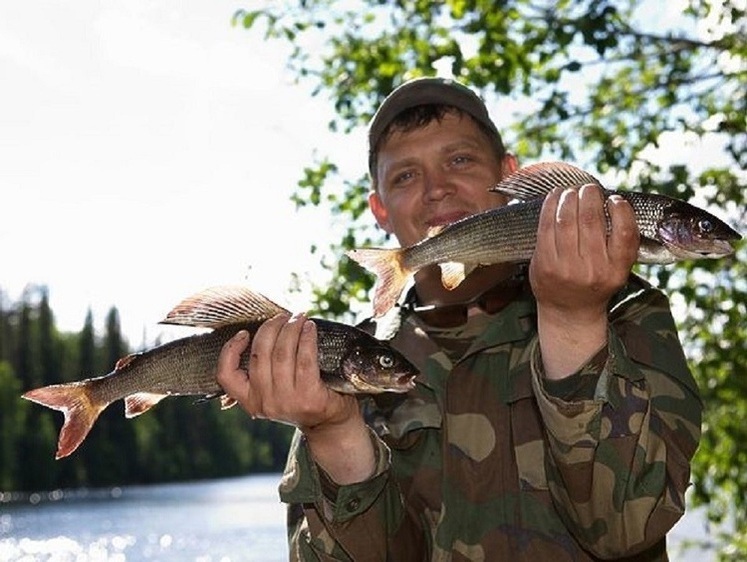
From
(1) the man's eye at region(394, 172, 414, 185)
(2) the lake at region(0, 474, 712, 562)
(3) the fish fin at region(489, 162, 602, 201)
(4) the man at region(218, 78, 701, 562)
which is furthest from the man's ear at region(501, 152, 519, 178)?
(2) the lake at region(0, 474, 712, 562)

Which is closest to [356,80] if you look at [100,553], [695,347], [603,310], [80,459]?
[695,347]

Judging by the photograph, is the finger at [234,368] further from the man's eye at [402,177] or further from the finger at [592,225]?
the finger at [592,225]

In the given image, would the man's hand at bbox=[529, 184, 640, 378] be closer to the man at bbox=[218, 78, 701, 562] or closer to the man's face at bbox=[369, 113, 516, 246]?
the man at bbox=[218, 78, 701, 562]

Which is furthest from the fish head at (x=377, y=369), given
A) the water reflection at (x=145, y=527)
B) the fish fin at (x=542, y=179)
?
the water reflection at (x=145, y=527)

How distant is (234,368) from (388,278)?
0.90 meters

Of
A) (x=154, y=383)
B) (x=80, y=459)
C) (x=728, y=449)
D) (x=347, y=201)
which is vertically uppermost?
(x=154, y=383)

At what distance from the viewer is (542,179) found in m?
4.13

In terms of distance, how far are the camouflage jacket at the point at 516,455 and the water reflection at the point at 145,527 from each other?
1672 inches

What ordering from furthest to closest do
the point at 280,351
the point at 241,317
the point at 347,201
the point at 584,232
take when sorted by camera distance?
the point at 347,201 → the point at 241,317 → the point at 280,351 → the point at 584,232

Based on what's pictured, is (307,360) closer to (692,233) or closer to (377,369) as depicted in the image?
(377,369)

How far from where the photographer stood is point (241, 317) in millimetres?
4516

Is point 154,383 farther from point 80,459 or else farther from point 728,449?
point 80,459

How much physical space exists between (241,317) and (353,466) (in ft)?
2.55

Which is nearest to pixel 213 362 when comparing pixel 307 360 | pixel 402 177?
pixel 307 360
